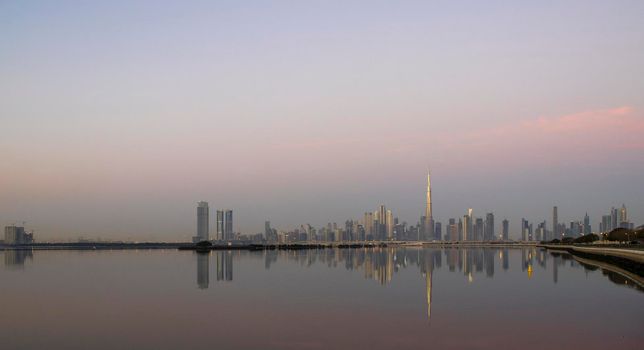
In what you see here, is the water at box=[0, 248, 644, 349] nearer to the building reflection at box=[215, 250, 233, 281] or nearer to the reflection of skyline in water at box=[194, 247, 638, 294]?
the reflection of skyline in water at box=[194, 247, 638, 294]

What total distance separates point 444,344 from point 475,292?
18.9 metres

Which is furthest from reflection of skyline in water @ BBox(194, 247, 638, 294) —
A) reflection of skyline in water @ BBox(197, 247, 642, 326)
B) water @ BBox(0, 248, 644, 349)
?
water @ BBox(0, 248, 644, 349)

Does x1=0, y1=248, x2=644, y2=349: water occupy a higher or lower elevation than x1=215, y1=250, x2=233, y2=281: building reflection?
higher

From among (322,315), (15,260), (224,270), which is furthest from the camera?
(15,260)

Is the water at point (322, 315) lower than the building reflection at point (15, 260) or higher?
higher

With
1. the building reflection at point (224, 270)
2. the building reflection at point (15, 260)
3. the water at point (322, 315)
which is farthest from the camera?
the building reflection at point (15, 260)

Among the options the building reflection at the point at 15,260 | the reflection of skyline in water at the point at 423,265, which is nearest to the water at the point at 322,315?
the reflection of skyline in water at the point at 423,265

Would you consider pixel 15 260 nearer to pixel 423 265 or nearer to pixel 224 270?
pixel 224 270

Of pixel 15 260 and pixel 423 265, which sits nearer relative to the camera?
pixel 423 265

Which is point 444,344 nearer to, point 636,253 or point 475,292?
point 475,292

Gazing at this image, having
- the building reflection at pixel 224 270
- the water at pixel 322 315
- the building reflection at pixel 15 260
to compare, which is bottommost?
the building reflection at pixel 15 260

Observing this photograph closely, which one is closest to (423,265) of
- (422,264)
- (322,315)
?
(422,264)

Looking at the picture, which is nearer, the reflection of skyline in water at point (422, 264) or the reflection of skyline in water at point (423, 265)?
the reflection of skyline in water at point (423, 265)

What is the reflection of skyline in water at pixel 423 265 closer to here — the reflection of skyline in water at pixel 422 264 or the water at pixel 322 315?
the reflection of skyline in water at pixel 422 264
